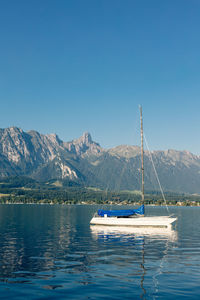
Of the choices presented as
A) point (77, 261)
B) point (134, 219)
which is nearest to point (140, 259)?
point (77, 261)

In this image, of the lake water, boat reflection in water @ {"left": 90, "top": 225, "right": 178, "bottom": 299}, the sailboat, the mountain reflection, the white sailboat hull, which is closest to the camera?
the lake water

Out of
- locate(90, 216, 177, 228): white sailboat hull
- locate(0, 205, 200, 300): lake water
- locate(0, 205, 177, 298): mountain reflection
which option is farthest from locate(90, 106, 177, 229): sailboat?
locate(0, 205, 200, 300): lake water

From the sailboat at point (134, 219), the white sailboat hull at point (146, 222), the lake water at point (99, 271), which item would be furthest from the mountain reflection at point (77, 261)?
the sailboat at point (134, 219)

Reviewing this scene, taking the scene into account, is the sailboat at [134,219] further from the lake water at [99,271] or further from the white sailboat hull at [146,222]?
the lake water at [99,271]

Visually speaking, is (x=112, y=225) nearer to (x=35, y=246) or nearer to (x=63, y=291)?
(x=35, y=246)

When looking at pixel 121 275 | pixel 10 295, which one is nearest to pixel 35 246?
pixel 121 275

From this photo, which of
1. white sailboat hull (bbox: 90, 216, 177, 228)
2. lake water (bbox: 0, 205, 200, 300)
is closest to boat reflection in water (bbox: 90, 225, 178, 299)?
lake water (bbox: 0, 205, 200, 300)

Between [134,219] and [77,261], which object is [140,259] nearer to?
[77,261]

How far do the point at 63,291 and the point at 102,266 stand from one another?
36.5ft

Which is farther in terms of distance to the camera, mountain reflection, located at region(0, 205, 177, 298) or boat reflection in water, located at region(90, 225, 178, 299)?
mountain reflection, located at region(0, 205, 177, 298)

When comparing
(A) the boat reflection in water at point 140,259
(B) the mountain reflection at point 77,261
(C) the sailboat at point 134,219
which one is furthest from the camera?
(C) the sailboat at point 134,219

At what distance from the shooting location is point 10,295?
1081 inches

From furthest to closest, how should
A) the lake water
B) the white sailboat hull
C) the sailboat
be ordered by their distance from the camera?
the sailboat < the white sailboat hull < the lake water

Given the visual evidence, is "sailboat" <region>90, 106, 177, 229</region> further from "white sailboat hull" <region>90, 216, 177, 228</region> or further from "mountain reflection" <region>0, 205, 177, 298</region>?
"mountain reflection" <region>0, 205, 177, 298</region>
